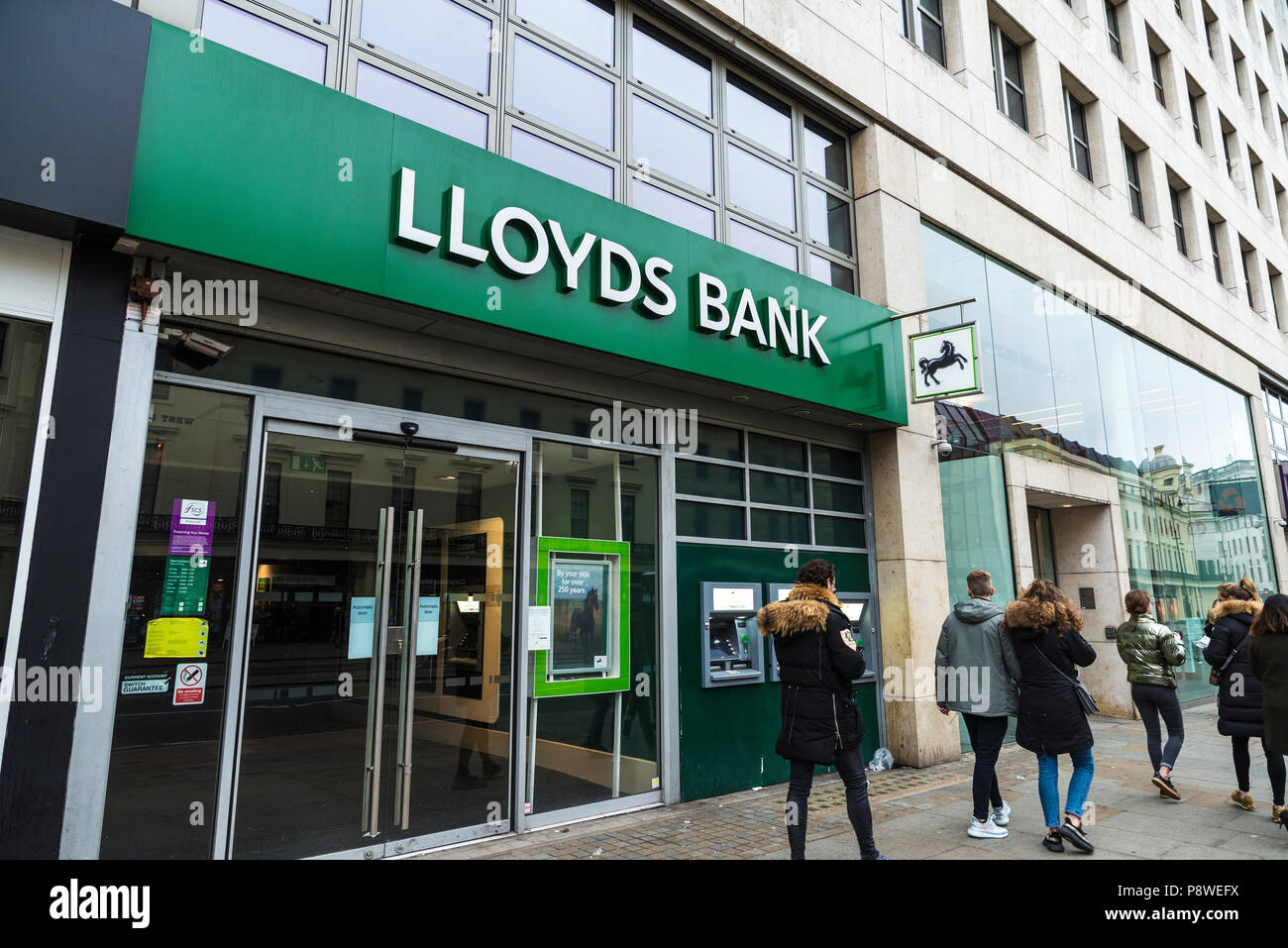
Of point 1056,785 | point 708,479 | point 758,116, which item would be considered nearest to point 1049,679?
point 1056,785

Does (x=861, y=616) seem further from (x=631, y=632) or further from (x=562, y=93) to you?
(x=562, y=93)

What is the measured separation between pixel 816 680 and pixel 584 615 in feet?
7.64

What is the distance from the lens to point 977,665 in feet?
19.9

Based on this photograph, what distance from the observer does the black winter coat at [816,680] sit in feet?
16.4

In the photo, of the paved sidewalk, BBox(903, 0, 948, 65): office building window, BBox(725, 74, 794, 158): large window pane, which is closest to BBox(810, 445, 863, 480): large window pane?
the paved sidewalk

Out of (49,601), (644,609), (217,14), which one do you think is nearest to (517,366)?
(644,609)

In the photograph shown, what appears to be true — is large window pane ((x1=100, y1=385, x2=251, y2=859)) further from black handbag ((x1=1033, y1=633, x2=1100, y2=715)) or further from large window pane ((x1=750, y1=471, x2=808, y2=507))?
black handbag ((x1=1033, y1=633, x2=1100, y2=715))

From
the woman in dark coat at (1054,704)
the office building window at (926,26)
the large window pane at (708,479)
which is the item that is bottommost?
the woman in dark coat at (1054,704)

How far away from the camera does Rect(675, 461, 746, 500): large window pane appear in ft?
25.1

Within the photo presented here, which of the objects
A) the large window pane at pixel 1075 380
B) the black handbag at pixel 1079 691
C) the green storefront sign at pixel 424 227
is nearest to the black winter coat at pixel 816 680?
the black handbag at pixel 1079 691

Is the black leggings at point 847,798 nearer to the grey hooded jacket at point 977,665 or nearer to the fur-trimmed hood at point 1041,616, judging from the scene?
the grey hooded jacket at point 977,665

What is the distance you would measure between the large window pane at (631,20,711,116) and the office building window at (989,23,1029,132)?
6060mm

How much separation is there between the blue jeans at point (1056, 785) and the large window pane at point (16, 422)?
6399mm
